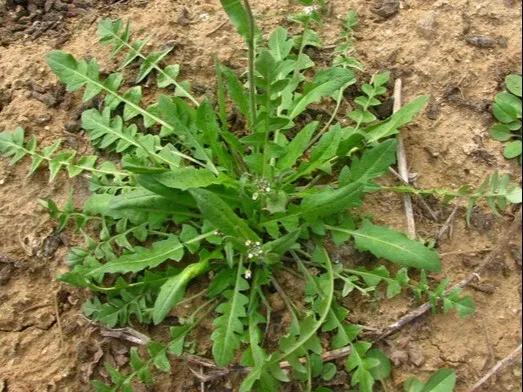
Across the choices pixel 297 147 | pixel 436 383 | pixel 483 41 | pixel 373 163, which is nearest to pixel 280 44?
pixel 297 147

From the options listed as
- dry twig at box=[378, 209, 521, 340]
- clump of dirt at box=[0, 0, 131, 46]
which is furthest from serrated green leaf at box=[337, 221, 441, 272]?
clump of dirt at box=[0, 0, 131, 46]

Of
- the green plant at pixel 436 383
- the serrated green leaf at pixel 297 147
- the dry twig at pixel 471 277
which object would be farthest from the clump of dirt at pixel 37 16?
the green plant at pixel 436 383

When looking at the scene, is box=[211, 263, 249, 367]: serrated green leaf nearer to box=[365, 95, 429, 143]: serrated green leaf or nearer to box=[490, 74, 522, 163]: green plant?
box=[365, 95, 429, 143]: serrated green leaf

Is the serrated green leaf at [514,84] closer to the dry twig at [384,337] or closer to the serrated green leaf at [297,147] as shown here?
the dry twig at [384,337]

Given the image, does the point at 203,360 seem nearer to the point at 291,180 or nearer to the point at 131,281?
the point at 131,281

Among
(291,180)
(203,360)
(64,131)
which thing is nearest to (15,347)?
(203,360)
